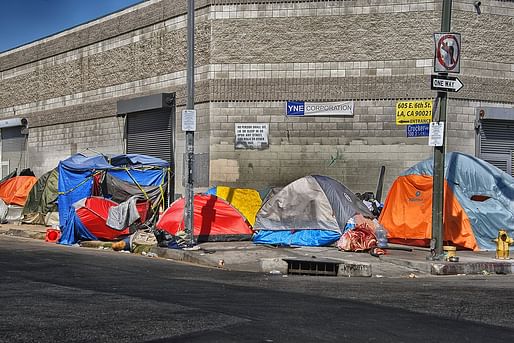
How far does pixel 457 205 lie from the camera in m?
17.4

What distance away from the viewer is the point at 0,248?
16.8 meters

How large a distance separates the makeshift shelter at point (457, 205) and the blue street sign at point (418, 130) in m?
1.49

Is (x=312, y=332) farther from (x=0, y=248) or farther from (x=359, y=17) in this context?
(x=359, y=17)

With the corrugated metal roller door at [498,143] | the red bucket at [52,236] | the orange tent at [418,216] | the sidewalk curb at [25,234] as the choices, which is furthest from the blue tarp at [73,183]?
the corrugated metal roller door at [498,143]

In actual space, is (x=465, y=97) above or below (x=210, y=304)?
above

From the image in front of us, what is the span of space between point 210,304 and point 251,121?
1306cm

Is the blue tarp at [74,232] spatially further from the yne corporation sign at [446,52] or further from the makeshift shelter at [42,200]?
the yne corporation sign at [446,52]

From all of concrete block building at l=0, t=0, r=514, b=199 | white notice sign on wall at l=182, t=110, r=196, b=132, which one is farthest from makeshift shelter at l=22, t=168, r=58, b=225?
white notice sign on wall at l=182, t=110, r=196, b=132

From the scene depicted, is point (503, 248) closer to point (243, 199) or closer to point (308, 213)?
point (308, 213)

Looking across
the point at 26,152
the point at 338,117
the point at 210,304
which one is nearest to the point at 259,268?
the point at 210,304

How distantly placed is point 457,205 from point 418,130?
11.8ft

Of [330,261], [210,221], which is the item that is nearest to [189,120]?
[210,221]

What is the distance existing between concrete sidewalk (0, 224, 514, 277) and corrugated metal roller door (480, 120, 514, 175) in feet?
17.4

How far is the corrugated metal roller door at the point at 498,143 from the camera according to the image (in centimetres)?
2114
